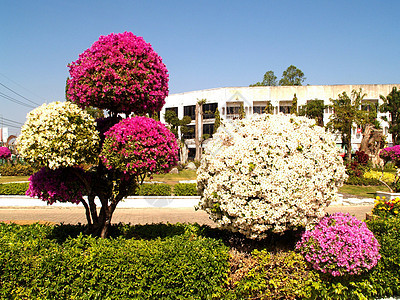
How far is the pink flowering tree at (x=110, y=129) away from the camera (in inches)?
205

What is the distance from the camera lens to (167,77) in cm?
624

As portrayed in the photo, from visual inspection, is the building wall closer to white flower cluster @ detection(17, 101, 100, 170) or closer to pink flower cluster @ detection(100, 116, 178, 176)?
pink flower cluster @ detection(100, 116, 178, 176)

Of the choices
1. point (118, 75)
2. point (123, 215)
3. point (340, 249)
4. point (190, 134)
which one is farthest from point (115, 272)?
point (190, 134)

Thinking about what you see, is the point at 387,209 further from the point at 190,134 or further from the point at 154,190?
the point at 190,134

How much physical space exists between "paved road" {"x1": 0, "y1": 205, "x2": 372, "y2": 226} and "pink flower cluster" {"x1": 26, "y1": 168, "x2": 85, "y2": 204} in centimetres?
555

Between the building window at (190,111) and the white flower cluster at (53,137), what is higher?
the building window at (190,111)

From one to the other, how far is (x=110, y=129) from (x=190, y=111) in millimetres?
49263

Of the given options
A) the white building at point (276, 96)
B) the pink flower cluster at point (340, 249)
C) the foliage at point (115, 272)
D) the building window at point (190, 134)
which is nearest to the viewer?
the foliage at point (115, 272)

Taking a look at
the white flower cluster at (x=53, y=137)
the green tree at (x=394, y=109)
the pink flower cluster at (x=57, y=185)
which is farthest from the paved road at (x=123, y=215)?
the green tree at (x=394, y=109)

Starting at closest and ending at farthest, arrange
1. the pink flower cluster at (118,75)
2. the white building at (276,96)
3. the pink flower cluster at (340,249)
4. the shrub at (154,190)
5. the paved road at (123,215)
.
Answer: the pink flower cluster at (340,249), the pink flower cluster at (118,75), the paved road at (123,215), the shrub at (154,190), the white building at (276,96)

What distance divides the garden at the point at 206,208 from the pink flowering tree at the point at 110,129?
20mm

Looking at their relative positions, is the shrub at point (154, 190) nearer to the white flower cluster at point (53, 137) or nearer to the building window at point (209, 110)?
the white flower cluster at point (53, 137)

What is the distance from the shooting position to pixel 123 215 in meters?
13.1

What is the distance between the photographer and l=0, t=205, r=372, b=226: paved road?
12047mm
